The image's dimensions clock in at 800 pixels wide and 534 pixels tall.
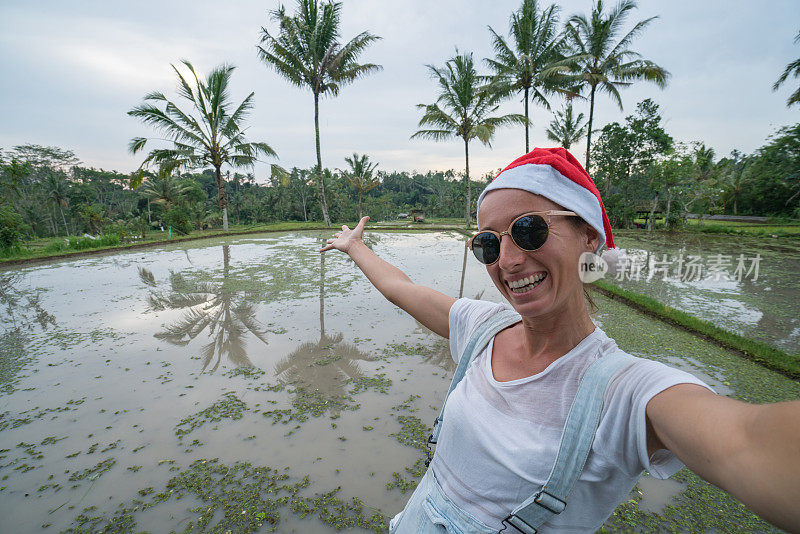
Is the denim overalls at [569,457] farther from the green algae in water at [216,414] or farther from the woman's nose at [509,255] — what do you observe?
the green algae in water at [216,414]

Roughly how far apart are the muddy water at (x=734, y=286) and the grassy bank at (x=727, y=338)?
41 centimetres

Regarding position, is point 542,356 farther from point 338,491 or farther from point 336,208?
point 336,208

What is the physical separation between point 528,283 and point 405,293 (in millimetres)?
562

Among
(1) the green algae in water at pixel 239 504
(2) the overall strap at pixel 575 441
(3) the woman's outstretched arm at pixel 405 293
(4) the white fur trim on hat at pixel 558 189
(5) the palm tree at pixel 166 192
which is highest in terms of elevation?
(5) the palm tree at pixel 166 192

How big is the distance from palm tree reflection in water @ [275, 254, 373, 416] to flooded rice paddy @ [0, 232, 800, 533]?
0.02 metres

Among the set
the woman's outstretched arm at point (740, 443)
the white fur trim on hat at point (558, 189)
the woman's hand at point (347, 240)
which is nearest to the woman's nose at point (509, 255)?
the white fur trim on hat at point (558, 189)

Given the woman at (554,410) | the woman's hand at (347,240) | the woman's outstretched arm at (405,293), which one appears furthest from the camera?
the woman's hand at (347,240)

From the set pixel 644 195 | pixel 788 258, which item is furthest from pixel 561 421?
pixel 644 195

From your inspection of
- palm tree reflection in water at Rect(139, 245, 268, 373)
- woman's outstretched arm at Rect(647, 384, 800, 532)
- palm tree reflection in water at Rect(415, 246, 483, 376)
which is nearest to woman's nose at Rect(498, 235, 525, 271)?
woman's outstretched arm at Rect(647, 384, 800, 532)

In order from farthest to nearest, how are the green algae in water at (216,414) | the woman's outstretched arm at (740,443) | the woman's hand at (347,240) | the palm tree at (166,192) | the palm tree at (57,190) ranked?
1. the palm tree at (57,190)
2. the palm tree at (166,192)
3. the green algae in water at (216,414)
4. the woman's hand at (347,240)
5. the woman's outstretched arm at (740,443)

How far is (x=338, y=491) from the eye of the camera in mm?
1976

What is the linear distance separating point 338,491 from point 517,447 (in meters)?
1.66

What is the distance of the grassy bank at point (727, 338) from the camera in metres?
3.23

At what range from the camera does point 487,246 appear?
907 mm
